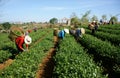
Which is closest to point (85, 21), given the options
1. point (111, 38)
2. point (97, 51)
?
point (111, 38)

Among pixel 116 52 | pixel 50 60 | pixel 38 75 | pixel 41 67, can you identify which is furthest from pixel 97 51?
pixel 38 75

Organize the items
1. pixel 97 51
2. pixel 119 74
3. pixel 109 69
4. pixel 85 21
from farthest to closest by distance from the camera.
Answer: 1. pixel 85 21
2. pixel 97 51
3. pixel 109 69
4. pixel 119 74

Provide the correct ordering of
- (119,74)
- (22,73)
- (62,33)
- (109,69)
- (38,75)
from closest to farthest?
(22,73) → (119,74) → (38,75) → (109,69) → (62,33)

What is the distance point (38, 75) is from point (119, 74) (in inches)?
145

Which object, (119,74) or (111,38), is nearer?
(119,74)

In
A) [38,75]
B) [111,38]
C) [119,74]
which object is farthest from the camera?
[111,38]

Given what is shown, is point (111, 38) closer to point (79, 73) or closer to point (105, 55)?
point (105, 55)

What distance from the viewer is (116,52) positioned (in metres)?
10.9

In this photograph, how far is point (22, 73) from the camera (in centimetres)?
753

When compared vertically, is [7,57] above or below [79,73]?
below

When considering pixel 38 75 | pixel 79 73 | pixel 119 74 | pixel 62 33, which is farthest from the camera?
pixel 62 33

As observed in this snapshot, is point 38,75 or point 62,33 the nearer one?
point 38,75

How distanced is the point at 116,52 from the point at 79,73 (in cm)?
492

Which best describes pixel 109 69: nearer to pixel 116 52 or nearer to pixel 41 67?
pixel 116 52
